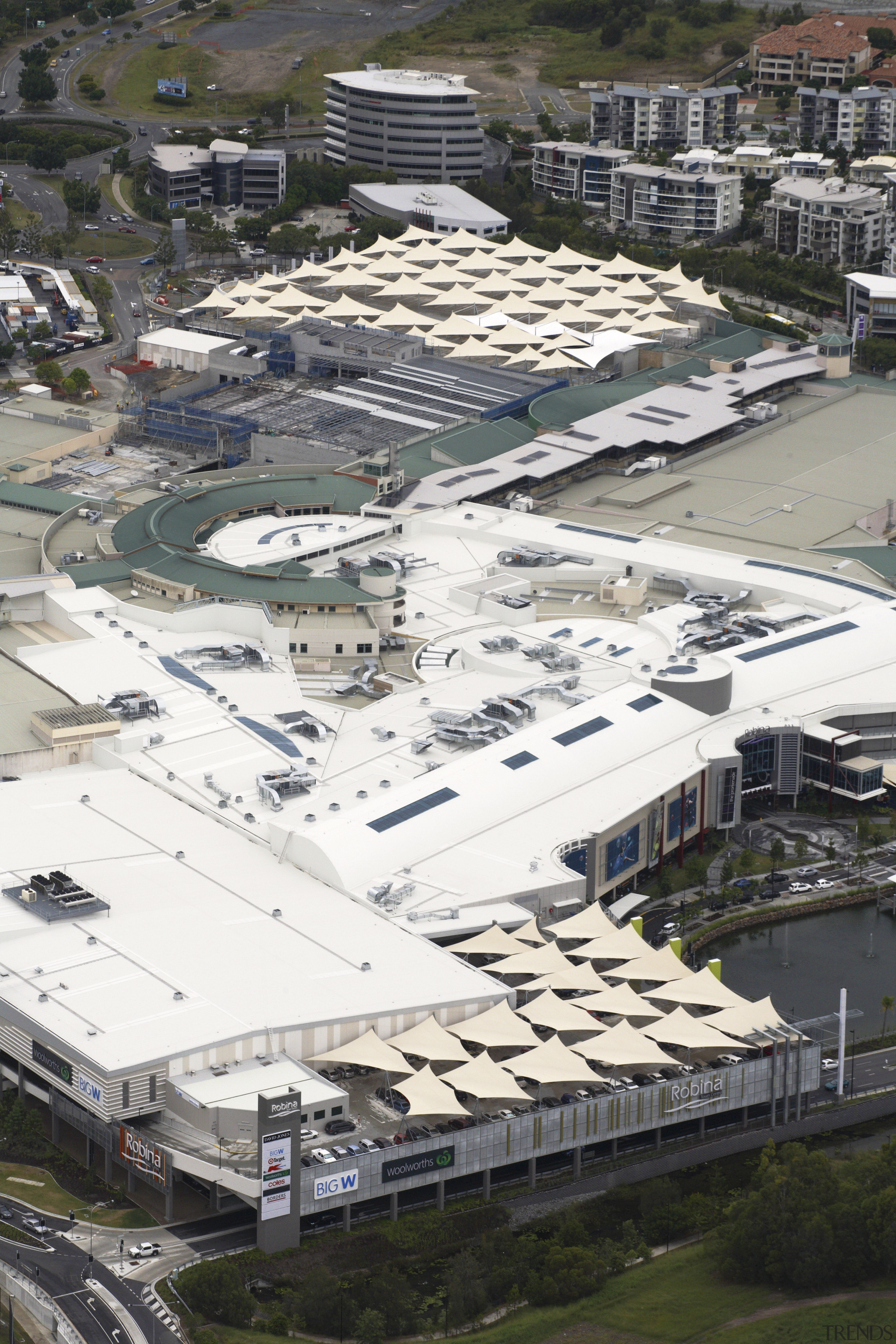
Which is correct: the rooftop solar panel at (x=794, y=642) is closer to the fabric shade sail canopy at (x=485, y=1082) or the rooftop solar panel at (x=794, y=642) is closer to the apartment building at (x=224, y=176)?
the fabric shade sail canopy at (x=485, y=1082)

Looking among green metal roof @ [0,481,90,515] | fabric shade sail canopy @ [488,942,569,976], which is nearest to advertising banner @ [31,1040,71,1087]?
fabric shade sail canopy @ [488,942,569,976]

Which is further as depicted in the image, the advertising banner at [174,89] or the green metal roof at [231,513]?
the advertising banner at [174,89]

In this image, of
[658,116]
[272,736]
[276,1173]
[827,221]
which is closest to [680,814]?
[272,736]

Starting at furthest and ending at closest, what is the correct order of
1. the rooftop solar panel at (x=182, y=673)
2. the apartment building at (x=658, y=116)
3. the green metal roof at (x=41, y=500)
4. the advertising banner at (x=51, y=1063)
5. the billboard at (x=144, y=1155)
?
1. the apartment building at (x=658, y=116)
2. the green metal roof at (x=41, y=500)
3. the rooftop solar panel at (x=182, y=673)
4. the advertising banner at (x=51, y=1063)
5. the billboard at (x=144, y=1155)

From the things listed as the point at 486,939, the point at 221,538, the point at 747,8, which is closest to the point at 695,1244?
the point at 486,939

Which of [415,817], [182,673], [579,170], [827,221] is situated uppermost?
[579,170]

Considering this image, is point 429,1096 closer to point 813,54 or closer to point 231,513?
point 231,513

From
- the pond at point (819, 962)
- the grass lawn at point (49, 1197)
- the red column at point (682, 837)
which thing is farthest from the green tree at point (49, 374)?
the grass lawn at point (49, 1197)
